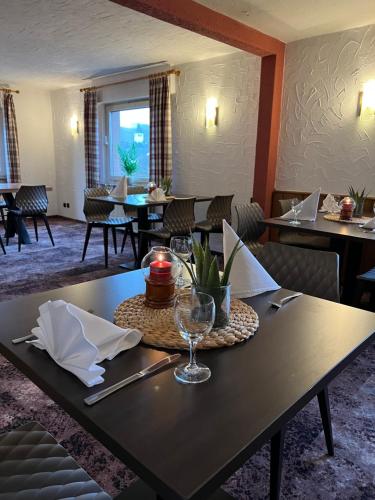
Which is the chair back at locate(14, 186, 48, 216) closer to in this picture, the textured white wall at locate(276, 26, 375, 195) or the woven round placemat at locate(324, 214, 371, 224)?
the textured white wall at locate(276, 26, 375, 195)

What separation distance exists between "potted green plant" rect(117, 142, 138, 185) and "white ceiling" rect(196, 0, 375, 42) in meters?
2.45

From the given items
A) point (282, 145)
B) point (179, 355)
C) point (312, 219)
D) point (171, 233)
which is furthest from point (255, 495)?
point (282, 145)

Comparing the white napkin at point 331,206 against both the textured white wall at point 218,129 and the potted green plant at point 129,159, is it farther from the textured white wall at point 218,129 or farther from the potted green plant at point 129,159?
the potted green plant at point 129,159

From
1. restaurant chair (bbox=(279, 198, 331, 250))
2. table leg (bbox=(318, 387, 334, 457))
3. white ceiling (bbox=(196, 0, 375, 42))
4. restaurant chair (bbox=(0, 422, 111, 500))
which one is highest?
white ceiling (bbox=(196, 0, 375, 42))

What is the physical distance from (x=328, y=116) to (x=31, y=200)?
3.52m

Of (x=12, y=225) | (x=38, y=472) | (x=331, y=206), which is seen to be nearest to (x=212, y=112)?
(x=331, y=206)

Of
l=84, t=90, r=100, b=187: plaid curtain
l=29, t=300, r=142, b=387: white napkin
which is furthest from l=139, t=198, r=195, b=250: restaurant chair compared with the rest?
l=84, t=90, r=100, b=187: plaid curtain

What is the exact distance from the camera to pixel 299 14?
120 inches

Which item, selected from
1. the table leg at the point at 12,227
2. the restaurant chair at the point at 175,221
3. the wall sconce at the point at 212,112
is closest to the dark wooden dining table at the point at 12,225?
the table leg at the point at 12,227

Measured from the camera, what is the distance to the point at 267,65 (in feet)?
Result: 12.5

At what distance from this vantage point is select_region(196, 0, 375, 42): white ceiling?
285 cm

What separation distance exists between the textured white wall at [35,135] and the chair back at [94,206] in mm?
2874

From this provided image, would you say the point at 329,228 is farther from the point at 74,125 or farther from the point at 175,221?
the point at 74,125

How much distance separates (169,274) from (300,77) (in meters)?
3.38
